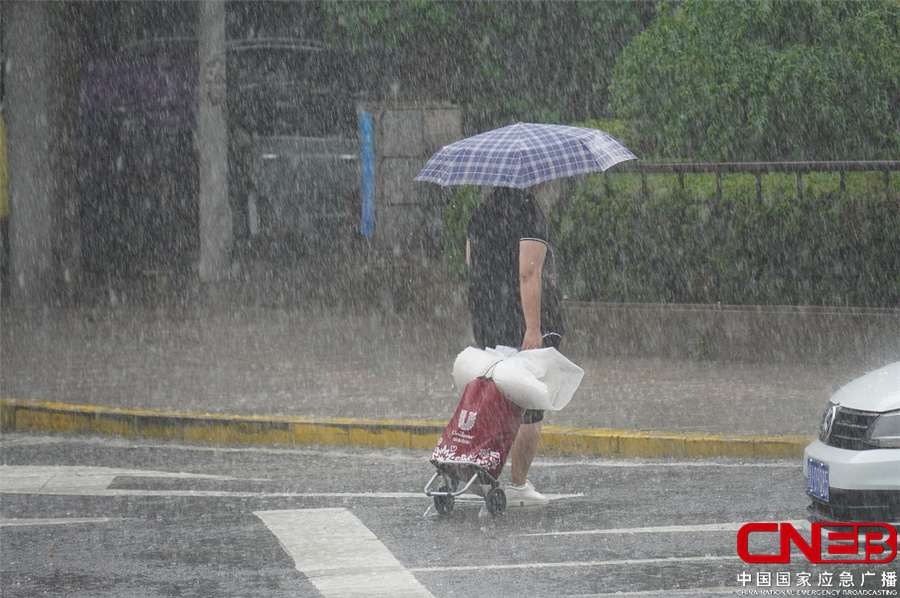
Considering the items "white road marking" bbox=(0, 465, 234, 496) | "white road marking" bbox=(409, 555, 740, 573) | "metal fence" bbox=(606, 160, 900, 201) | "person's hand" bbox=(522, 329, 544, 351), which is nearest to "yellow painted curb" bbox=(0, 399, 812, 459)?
"white road marking" bbox=(0, 465, 234, 496)

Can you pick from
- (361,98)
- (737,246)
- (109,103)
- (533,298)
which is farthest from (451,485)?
(109,103)

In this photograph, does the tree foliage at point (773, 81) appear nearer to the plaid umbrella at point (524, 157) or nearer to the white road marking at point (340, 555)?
the plaid umbrella at point (524, 157)

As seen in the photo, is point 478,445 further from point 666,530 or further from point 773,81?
point 773,81

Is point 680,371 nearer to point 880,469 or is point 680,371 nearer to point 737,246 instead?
point 737,246

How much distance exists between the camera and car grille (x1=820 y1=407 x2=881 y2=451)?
6.07 meters

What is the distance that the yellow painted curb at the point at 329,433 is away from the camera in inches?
384

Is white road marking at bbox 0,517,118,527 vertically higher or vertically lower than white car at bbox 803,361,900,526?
lower

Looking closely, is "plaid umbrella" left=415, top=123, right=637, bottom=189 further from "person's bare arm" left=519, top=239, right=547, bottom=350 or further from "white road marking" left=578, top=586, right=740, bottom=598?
"white road marking" left=578, top=586, right=740, bottom=598

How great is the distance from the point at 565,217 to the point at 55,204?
862 cm

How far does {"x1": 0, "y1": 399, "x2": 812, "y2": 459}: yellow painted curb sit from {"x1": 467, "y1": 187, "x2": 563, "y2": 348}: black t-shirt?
6.39ft

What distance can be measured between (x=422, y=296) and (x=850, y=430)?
1082cm

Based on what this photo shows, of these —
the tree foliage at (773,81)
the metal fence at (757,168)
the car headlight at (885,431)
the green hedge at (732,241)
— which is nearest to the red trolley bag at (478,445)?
the car headlight at (885,431)

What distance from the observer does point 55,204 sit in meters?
20.5

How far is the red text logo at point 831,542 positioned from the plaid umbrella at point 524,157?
2.14 meters
